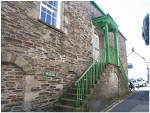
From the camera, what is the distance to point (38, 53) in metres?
4.34

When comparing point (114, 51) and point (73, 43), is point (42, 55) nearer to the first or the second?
point (73, 43)

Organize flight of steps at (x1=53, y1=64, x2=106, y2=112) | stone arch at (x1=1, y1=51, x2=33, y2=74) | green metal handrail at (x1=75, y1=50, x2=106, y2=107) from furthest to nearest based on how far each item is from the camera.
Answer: green metal handrail at (x1=75, y1=50, x2=106, y2=107)
flight of steps at (x1=53, y1=64, x2=106, y2=112)
stone arch at (x1=1, y1=51, x2=33, y2=74)

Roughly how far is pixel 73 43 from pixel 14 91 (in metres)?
3.50

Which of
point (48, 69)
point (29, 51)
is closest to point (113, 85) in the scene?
point (48, 69)

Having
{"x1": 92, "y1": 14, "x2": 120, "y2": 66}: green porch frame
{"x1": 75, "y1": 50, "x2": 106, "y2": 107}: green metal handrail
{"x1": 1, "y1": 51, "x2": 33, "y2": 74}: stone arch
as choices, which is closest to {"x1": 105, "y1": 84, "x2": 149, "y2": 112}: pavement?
{"x1": 75, "y1": 50, "x2": 106, "y2": 107}: green metal handrail

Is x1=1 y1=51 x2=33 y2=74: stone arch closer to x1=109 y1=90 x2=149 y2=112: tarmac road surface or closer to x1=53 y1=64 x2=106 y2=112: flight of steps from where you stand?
x1=53 y1=64 x2=106 y2=112: flight of steps

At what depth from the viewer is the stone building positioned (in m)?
3.53

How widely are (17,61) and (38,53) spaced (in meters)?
0.85

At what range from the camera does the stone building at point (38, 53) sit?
3531mm

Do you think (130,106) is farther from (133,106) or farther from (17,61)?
(17,61)

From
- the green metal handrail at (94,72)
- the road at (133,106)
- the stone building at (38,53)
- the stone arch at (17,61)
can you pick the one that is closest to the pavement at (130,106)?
the road at (133,106)

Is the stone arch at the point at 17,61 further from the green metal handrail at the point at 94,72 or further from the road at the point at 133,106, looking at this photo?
the road at the point at 133,106

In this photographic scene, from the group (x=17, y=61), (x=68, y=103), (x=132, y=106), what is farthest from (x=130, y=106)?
(x=17, y=61)

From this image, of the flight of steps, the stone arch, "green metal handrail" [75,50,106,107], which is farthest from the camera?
"green metal handrail" [75,50,106,107]
